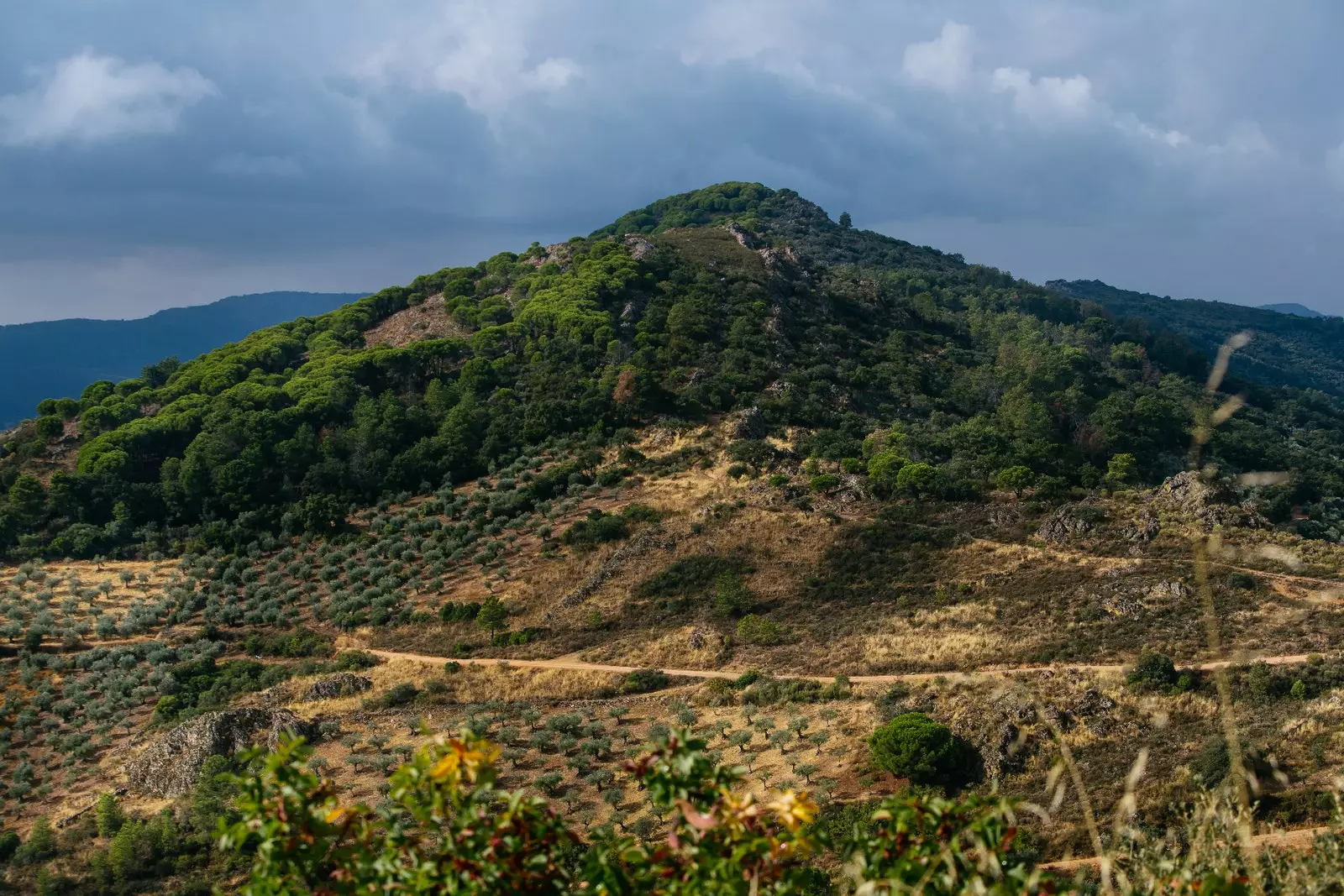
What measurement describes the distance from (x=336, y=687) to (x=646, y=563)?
12.9 m

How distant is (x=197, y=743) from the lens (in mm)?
Answer: 24172

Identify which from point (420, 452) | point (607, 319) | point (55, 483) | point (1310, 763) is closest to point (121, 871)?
point (1310, 763)

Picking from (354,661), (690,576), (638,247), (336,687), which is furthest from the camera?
(638,247)

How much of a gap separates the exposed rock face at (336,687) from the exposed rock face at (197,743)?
3710mm

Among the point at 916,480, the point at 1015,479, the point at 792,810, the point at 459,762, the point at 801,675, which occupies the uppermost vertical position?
the point at 459,762

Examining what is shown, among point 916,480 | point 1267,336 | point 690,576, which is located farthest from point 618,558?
point 1267,336

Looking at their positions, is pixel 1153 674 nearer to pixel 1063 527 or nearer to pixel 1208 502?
pixel 1063 527

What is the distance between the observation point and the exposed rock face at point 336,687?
97.1 feet

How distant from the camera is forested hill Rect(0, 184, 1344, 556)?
46.9 metres

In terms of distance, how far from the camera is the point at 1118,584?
30.4 m

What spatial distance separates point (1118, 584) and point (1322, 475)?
34956 mm

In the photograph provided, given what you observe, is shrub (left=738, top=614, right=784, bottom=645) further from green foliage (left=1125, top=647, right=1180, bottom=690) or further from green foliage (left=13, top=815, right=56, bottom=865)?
green foliage (left=13, top=815, right=56, bottom=865)

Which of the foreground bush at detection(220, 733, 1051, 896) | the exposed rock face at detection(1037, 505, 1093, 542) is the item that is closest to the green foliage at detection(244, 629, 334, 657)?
the exposed rock face at detection(1037, 505, 1093, 542)

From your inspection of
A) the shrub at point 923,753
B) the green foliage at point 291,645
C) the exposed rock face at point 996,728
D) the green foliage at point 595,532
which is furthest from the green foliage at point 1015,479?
the green foliage at point 291,645
